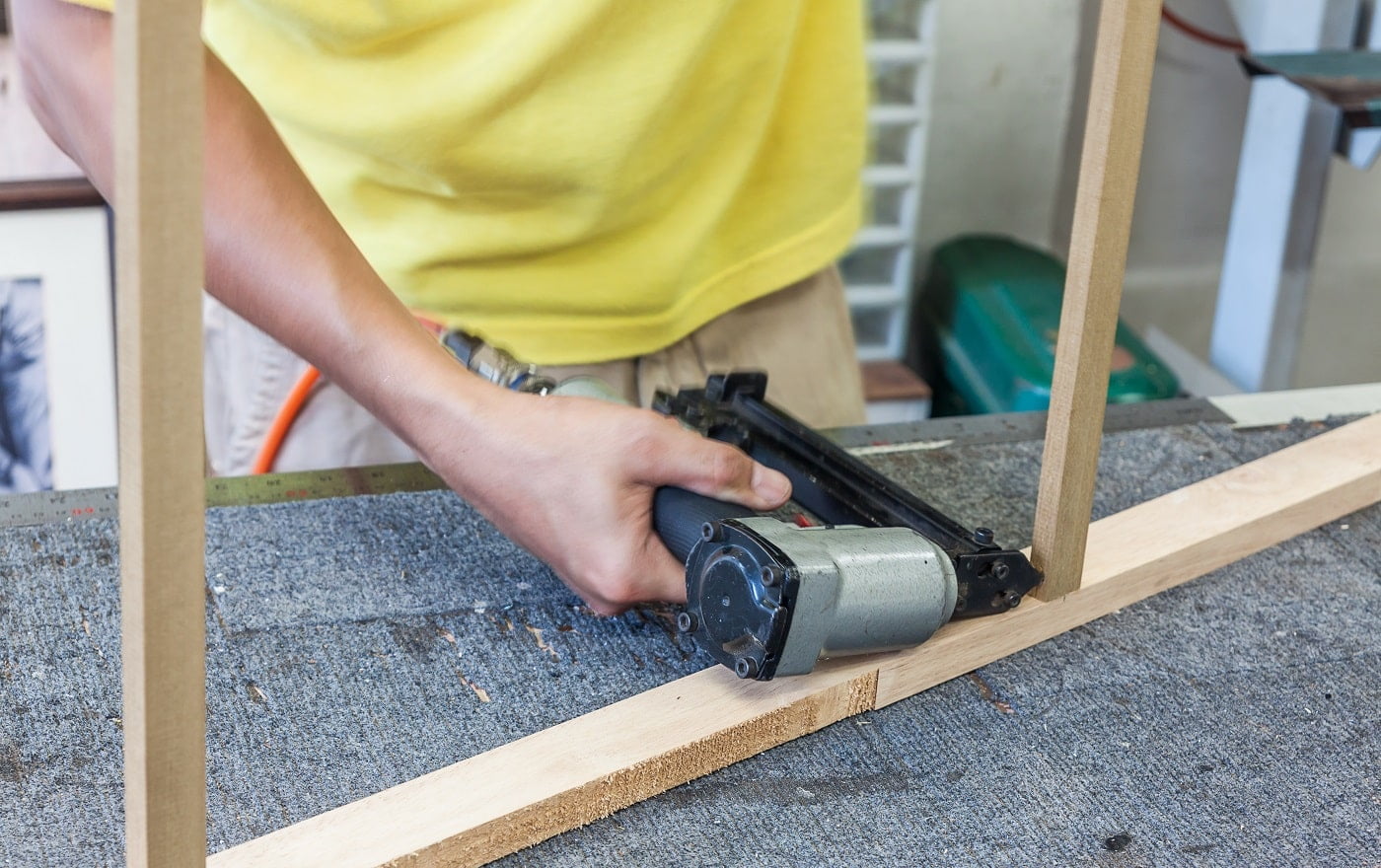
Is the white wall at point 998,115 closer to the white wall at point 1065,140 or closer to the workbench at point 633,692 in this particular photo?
the white wall at point 1065,140

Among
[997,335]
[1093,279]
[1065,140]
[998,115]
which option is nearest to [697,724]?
[1093,279]

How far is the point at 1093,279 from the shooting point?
0.62 metres

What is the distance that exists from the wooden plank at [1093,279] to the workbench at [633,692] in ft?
0.24

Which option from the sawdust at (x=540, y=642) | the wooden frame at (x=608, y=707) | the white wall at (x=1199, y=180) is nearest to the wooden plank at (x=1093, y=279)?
the wooden frame at (x=608, y=707)

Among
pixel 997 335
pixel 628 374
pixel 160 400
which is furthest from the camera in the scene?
pixel 997 335

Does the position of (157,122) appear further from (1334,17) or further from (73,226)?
(1334,17)

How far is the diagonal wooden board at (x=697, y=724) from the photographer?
0.54 meters

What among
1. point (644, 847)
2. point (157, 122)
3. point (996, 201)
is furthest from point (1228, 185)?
point (157, 122)

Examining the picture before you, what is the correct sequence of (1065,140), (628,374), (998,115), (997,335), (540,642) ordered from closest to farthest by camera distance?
(540,642) → (628,374) → (997,335) → (998,115) → (1065,140)

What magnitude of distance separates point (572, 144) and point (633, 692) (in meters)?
0.34

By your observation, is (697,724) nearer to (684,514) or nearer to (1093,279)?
(684,514)

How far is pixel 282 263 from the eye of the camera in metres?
0.69

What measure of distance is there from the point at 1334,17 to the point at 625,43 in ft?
4.15

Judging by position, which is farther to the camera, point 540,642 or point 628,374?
point 628,374
